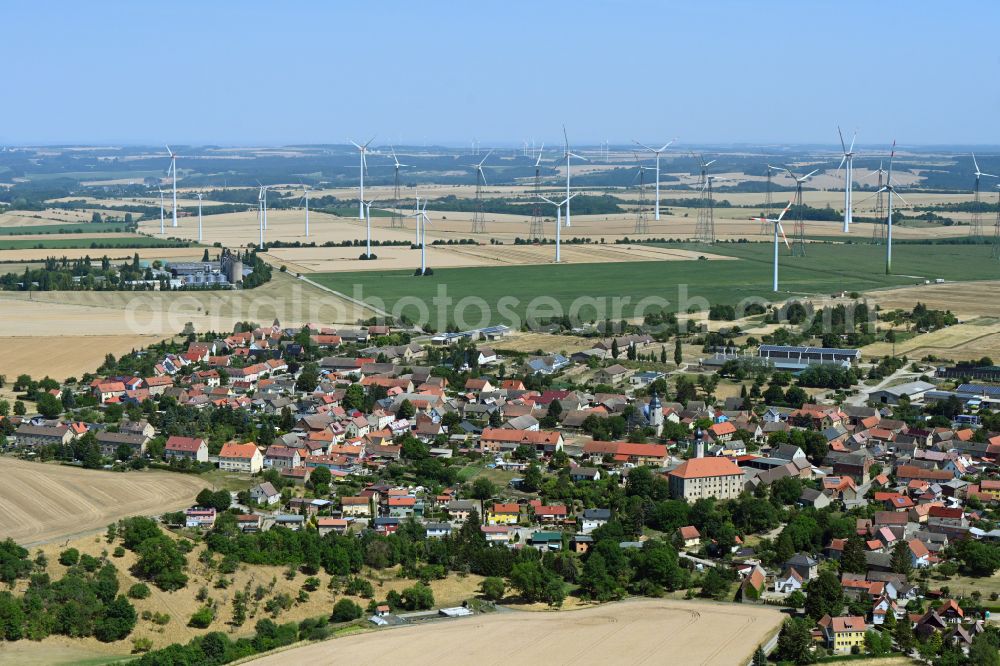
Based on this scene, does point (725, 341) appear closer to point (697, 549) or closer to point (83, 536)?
point (697, 549)

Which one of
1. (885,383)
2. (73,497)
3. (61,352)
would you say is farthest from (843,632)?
(61,352)

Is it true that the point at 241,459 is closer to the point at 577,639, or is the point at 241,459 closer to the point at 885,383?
the point at 577,639

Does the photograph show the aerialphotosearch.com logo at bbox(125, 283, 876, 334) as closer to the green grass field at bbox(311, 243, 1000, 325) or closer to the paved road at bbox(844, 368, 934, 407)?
the green grass field at bbox(311, 243, 1000, 325)

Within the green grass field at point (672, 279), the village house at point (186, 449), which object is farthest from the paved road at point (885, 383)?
the village house at point (186, 449)

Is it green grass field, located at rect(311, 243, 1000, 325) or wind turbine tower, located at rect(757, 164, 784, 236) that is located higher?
wind turbine tower, located at rect(757, 164, 784, 236)

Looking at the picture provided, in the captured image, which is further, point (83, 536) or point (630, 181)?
point (630, 181)

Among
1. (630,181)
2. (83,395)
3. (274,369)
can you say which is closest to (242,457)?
(83,395)

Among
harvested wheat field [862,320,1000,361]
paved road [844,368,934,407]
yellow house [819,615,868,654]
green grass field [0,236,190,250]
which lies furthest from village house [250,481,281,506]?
green grass field [0,236,190,250]
